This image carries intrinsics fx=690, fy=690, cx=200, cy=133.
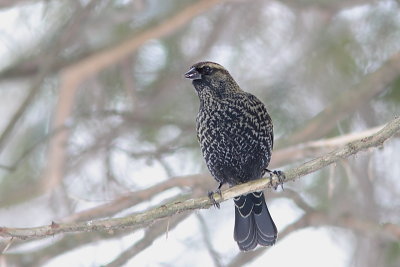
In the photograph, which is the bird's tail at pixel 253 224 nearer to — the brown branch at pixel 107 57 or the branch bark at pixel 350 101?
the branch bark at pixel 350 101

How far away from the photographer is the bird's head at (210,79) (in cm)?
475

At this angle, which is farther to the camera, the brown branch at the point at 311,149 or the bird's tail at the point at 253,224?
the brown branch at the point at 311,149

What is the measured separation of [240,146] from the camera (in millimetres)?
4605

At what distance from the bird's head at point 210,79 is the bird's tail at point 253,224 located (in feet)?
2.48

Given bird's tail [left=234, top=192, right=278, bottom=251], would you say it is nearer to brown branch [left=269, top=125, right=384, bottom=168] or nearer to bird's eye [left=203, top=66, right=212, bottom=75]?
brown branch [left=269, top=125, right=384, bottom=168]

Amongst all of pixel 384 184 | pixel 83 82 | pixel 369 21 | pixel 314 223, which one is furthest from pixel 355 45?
pixel 83 82

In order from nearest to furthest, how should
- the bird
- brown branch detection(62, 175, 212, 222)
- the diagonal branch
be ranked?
the diagonal branch, the bird, brown branch detection(62, 175, 212, 222)

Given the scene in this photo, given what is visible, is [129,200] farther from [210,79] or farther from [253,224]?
[210,79]

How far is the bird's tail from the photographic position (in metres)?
4.62

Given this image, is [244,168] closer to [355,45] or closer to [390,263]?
[390,263]

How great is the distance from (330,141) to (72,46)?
8.67 feet

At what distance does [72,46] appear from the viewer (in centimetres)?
633

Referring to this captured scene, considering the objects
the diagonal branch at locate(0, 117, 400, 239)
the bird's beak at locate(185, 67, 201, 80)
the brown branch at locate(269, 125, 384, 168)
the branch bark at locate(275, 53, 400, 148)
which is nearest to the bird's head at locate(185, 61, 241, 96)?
the bird's beak at locate(185, 67, 201, 80)

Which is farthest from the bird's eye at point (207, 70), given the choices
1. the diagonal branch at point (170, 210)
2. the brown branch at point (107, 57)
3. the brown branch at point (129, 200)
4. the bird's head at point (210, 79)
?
the diagonal branch at point (170, 210)
